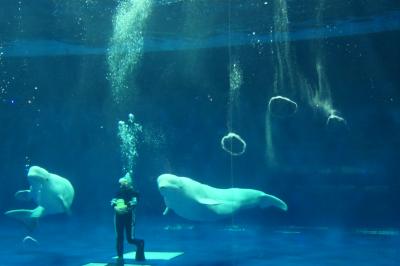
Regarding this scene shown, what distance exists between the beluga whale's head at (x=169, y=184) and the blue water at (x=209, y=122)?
145 cm

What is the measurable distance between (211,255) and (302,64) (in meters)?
11.3

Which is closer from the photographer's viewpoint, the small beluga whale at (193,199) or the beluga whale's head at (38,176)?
the small beluga whale at (193,199)

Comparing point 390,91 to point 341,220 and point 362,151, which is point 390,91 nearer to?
point 362,151

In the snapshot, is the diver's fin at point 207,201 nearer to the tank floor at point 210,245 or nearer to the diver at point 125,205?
the tank floor at point 210,245

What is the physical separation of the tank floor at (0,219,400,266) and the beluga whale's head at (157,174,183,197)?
1417 millimetres

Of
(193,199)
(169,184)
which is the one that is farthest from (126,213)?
(193,199)

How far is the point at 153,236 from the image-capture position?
1523 cm

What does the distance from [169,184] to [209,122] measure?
1007cm

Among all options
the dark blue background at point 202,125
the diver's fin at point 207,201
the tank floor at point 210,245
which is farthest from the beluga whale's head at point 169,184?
the dark blue background at point 202,125

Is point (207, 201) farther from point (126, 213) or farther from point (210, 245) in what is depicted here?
point (126, 213)

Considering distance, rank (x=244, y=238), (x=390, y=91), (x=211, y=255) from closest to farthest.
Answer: (x=211, y=255) → (x=244, y=238) → (x=390, y=91)

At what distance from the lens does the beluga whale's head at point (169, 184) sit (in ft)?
39.1

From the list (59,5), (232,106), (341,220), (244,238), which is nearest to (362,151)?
(341,220)

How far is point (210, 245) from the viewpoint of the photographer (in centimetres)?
1311
